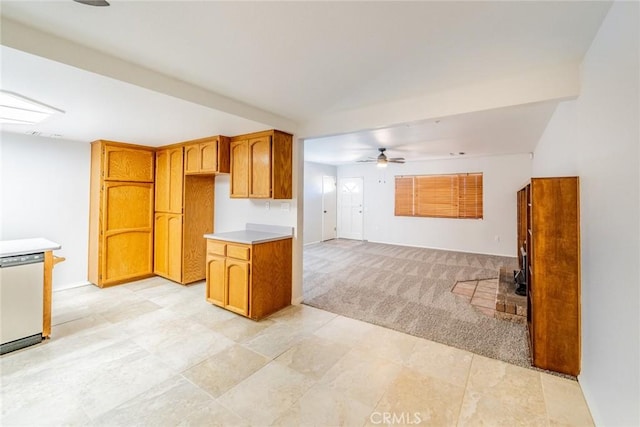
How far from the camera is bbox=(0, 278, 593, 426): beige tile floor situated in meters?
1.66

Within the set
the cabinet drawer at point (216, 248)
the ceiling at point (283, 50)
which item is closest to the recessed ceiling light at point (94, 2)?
the ceiling at point (283, 50)

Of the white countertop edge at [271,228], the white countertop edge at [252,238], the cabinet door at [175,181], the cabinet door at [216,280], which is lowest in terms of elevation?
the cabinet door at [216,280]

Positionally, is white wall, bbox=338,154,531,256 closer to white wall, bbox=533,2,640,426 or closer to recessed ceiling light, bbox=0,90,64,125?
white wall, bbox=533,2,640,426

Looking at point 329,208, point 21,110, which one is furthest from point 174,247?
point 329,208

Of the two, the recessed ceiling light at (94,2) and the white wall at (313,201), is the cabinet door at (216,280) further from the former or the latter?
the white wall at (313,201)

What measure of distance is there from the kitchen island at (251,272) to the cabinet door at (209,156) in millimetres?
935

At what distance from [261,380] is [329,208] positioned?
6.48 m

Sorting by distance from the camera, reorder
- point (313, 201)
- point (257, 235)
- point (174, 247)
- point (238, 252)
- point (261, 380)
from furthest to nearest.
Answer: point (313, 201), point (174, 247), point (257, 235), point (238, 252), point (261, 380)

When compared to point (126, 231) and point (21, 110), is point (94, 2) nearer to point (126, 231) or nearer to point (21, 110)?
Answer: point (21, 110)

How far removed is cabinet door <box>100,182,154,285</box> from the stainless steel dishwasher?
1.42 m

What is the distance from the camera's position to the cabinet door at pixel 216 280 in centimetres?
317

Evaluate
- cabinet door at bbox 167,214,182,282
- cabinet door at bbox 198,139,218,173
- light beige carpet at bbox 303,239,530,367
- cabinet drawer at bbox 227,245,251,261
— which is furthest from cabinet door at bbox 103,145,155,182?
light beige carpet at bbox 303,239,530,367

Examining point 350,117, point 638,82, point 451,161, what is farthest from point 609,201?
point 451,161

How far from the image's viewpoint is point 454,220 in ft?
22.0
